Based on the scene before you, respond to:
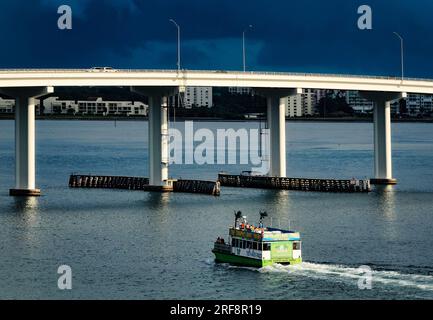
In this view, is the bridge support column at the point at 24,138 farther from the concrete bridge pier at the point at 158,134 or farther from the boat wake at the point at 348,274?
the boat wake at the point at 348,274

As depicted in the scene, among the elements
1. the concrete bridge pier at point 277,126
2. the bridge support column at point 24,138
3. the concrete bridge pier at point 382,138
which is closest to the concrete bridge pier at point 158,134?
the bridge support column at point 24,138

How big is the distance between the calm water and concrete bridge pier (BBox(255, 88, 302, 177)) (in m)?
5.43

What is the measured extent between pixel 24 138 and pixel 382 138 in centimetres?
4194

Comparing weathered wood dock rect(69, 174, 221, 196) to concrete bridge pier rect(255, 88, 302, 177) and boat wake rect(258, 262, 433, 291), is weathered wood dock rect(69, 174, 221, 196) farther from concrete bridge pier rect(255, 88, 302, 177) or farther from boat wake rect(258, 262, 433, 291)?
boat wake rect(258, 262, 433, 291)

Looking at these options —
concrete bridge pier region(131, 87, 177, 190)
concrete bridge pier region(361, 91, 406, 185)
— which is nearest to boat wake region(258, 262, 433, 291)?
concrete bridge pier region(131, 87, 177, 190)

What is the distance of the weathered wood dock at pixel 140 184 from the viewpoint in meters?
108

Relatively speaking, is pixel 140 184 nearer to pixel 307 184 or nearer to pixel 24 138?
pixel 24 138

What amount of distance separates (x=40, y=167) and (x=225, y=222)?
270ft

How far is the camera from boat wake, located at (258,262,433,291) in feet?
186

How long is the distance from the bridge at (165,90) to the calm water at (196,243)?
3662 mm

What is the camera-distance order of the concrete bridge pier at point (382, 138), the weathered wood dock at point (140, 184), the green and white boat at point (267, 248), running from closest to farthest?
the green and white boat at point (267, 248) < the weathered wood dock at point (140, 184) < the concrete bridge pier at point (382, 138)
